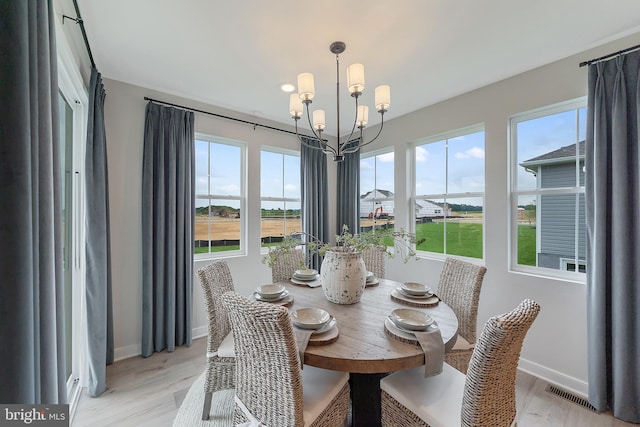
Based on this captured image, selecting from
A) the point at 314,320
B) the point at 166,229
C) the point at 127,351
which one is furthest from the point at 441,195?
the point at 127,351

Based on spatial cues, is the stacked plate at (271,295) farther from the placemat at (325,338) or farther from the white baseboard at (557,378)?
the white baseboard at (557,378)

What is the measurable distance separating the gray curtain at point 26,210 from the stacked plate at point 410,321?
4.44 feet

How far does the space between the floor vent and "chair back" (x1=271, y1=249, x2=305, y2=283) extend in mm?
2304

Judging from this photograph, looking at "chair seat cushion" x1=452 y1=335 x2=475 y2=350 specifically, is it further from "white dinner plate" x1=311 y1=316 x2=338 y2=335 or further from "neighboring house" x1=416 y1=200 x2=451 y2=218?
"neighboring house" x1=416 y1=200 x2=451 y2=218

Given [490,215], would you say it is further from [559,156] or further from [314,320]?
[314,320]

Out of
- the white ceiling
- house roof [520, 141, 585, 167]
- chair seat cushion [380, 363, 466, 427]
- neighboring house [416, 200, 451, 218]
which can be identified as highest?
the white ceiling

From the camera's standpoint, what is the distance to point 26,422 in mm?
776

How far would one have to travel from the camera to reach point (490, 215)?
262 centimetres

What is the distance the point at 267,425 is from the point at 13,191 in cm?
124

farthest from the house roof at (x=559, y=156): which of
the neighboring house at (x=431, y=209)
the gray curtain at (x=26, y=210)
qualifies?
the gray curtain at (x=26, y=210)

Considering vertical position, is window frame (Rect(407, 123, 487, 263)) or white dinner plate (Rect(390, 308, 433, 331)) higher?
window frame (Rect(407, 123, 487, 263))

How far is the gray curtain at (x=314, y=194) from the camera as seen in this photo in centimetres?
382

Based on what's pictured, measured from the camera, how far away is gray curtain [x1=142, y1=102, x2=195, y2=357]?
2.58 meters

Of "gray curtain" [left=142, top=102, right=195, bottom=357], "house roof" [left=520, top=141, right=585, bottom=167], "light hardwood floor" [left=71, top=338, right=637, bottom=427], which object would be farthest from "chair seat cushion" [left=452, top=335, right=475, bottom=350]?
"gray curtain" [left=142, top=102, right=195, bottom=357]
